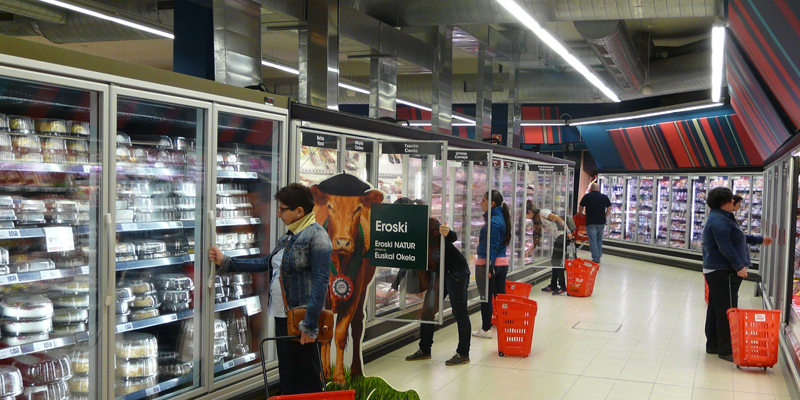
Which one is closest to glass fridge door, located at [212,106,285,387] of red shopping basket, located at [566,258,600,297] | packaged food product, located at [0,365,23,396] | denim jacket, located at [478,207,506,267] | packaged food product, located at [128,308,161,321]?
packaged food product, located at [128,308,161,321]

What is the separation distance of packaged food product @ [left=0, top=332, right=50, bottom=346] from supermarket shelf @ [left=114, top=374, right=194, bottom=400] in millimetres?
561

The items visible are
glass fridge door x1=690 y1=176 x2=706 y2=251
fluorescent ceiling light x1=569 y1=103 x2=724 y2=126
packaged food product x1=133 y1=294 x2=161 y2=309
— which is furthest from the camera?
glass fridge door x1=690 y1=176 x2=706 y2=251

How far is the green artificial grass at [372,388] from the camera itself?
381 centimetres

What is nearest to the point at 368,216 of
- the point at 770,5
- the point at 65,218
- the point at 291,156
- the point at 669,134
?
the point at 291,156

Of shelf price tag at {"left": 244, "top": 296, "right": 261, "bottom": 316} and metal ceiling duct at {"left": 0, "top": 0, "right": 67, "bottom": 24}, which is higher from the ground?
metal ceiling duct at {"left": 0, "top": 0, "right": 67, "bottom": 24}

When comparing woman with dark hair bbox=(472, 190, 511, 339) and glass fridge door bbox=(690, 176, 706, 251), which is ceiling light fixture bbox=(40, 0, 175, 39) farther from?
glass fridge door bbox=(690, 176, 706, 251)

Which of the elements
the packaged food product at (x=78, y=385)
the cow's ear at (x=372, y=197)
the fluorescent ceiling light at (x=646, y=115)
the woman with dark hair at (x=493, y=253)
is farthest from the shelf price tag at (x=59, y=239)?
the fluorescent ceiling light at (x=646, y=115)

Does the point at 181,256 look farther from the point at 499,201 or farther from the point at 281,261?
the point at 499,201

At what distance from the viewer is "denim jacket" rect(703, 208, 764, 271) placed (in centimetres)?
621

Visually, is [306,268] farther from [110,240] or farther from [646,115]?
[646,115]

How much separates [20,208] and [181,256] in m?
0.97

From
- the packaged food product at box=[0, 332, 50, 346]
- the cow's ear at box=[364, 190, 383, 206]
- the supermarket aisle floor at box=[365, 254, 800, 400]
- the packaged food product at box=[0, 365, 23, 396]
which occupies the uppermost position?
the cow's ear at box=[364, 190, 383, 206]

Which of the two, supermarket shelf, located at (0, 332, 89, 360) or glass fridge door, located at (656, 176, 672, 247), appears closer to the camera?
supermarket shelf, located at (0, 332, 89, 360)

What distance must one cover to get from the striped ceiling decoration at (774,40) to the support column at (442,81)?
4359 millimetres
